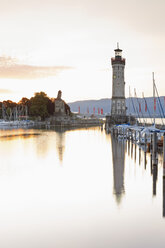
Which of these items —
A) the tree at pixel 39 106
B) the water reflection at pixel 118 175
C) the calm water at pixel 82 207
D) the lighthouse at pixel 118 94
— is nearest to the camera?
the calm water at pixel 82 207

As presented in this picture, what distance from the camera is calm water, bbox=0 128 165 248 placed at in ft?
38.6

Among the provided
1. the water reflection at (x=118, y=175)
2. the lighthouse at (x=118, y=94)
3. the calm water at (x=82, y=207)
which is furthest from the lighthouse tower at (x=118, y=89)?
Result: the calm water at (x=82, y=207)

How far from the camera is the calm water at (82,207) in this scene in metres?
11.8

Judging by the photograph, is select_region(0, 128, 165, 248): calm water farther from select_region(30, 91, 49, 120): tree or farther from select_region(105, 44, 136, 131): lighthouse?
select_region(30, 91, 49, 120): tree

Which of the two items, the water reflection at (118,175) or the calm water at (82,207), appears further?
the water reflection at (118,175)

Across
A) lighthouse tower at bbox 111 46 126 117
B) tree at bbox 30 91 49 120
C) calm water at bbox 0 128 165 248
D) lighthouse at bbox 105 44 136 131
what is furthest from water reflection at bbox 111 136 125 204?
tree at bbox 30 91 49 120

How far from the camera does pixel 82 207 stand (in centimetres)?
1534

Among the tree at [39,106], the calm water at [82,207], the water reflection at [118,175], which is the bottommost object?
the calm water at [82,207]

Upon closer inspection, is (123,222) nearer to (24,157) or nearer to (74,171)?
(74,171)

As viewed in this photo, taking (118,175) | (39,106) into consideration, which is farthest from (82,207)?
(39,106)

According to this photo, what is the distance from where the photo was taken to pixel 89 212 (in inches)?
575

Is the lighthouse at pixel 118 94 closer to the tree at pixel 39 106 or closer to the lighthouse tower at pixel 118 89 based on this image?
the lighthouse tower at pixel 118 89

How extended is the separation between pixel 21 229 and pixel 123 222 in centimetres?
510

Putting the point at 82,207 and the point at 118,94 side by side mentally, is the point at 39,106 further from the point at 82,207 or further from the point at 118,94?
the point at 82,207
